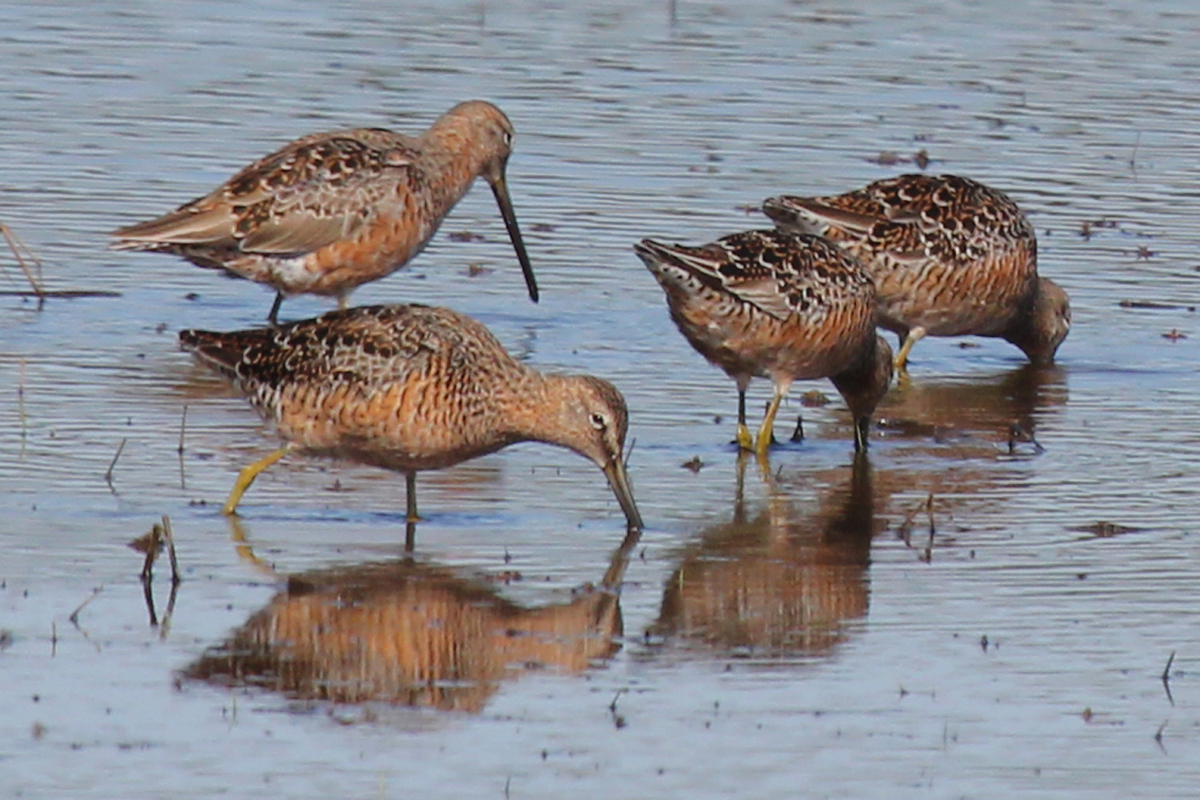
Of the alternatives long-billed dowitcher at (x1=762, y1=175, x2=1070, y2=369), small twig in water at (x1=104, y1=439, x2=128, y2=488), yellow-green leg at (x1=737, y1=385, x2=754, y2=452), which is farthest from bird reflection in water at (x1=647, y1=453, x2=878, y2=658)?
long-billed dowitcher at (x1=762, y1=175, x2=1070, y2=369)

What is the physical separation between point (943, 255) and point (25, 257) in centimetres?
386

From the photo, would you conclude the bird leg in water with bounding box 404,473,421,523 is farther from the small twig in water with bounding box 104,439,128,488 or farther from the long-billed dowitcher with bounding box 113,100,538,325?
the long-billed dowitcher with bounding box 113,100,538,325

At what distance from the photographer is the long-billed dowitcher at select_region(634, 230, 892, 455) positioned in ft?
30.5

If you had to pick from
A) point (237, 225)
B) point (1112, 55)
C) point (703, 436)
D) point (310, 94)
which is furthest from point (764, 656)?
point (1112, 55)

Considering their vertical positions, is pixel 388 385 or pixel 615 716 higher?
pixel 388 385

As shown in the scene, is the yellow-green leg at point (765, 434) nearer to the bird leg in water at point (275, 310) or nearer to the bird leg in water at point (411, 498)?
the bird leg in water at point (411, 498)

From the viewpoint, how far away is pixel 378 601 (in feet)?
23.1

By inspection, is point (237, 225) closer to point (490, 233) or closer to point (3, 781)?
point (490, 233)

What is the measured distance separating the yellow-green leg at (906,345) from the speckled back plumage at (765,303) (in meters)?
1.27

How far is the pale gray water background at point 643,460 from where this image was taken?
6008mm

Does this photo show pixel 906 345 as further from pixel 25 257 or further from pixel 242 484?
pixel 242 484

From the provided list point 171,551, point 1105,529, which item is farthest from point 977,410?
point 171,551

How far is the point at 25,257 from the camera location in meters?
11.4

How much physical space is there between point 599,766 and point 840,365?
3955 mm
